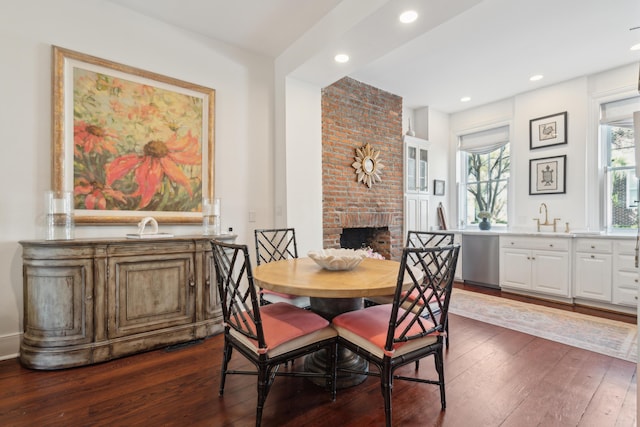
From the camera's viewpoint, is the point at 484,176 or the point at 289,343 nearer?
the point at 289,343

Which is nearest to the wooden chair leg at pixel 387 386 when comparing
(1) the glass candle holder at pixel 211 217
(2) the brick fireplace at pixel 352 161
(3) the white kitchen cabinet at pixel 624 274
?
(1) the glass candle holder at pixel 211 217

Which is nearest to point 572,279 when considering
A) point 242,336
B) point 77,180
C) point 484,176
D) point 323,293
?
point 484,176

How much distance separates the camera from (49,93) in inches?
93.6

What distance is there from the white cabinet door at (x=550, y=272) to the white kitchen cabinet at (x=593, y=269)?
0.11m

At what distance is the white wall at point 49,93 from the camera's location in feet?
7.37

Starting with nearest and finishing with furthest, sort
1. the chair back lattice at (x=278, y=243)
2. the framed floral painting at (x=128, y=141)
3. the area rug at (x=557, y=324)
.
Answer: the framed floral painting at (x=128, y=141) → the area rug at (x=557, y=324) → the chair back lattice at (x=278, y=243)

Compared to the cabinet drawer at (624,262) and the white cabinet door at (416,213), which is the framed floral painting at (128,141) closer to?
the white cabinet door at (416,213)

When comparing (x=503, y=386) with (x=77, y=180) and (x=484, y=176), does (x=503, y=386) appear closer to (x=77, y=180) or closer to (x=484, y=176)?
(x=77, y=180)

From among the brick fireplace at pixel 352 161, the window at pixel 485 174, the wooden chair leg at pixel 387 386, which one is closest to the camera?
the wooden chair leg at pixel 387 386

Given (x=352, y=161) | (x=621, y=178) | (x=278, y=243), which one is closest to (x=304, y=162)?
(x=352, y=161)

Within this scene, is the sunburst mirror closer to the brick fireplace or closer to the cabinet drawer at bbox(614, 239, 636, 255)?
the brick fireplace

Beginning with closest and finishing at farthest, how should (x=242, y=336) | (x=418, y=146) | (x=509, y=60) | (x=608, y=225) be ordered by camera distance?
(x=242, y=336)
(x=509, y=60)
(x=608, y=225)
(x=418, y=146)

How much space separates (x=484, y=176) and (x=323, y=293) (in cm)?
490

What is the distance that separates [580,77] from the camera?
4090mm
